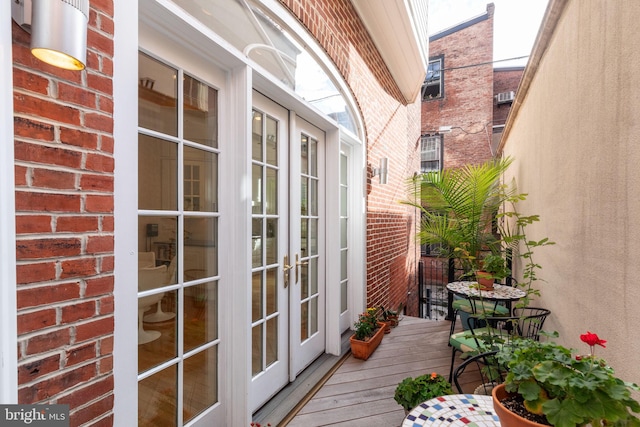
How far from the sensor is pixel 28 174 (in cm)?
95

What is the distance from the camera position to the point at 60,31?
896 mm

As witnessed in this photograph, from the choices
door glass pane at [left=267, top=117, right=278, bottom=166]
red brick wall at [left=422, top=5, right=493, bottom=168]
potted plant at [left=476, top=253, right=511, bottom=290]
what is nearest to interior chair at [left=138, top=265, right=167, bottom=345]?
door glass pane at [left=267, top=117, right=278, bottom=166]

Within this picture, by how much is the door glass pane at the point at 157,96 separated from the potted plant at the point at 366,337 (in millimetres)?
2494

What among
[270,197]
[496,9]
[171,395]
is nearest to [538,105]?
[270,197]

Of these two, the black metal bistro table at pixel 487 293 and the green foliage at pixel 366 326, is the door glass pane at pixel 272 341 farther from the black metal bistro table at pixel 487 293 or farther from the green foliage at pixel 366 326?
the black metal bistro table at pixel 487 293

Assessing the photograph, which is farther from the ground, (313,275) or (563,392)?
(563,392)

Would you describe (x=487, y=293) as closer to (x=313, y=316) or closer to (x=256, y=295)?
(x=313, y=316)

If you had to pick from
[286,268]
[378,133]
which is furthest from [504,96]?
[286,268]

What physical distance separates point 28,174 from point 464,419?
169 cm

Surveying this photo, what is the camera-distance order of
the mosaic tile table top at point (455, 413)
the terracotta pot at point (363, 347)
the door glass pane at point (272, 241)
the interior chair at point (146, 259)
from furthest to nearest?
1. the terracotta pot at point (363, 347)
2. the door glass pane at point (272, 241)
3. the interior chair at point (146, 259)
4. the mosaic tile table top at point (455, 413)

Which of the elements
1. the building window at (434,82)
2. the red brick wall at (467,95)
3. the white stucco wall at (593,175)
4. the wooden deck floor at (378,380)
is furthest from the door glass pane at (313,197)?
the building window at (434,82)

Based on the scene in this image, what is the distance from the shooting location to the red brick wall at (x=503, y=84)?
9586 mm

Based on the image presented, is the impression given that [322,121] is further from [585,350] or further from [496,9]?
[496,9]

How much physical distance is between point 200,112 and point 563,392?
6.31 feet
